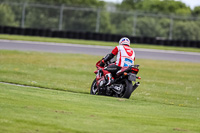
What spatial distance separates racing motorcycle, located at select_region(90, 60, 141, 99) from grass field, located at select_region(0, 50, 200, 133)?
0.32 m

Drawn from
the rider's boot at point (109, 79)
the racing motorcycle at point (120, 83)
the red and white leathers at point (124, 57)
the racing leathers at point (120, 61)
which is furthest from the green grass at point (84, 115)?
the red and white leathers at point (124, 57)

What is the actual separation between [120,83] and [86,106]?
216cm

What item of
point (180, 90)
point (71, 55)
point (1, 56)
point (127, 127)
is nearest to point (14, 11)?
point (71, 55)

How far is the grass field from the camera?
686 cm

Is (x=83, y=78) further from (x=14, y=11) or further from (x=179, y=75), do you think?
(x=14, y=11)

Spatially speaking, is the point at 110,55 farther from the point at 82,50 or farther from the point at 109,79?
the point at 82,50

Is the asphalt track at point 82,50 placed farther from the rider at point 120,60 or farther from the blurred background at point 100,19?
the rider at point 120,60

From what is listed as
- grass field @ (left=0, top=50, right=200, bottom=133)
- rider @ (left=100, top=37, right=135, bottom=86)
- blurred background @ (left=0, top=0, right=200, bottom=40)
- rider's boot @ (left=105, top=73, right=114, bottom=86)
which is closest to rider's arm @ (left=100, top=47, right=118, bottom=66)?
rider @ (left=100, top=37, right=135, bottom=86)

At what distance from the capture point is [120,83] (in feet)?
34.9

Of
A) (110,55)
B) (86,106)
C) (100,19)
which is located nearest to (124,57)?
(110,55)

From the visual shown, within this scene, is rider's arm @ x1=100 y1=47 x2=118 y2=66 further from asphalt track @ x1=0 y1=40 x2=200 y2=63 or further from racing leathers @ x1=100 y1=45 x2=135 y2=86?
asphalt track @ x1=0 y1=40 x2=200 y2=63

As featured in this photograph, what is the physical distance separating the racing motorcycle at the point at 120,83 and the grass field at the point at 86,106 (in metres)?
0.32

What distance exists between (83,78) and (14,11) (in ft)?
79.4

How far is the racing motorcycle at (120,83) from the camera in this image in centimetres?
1034
